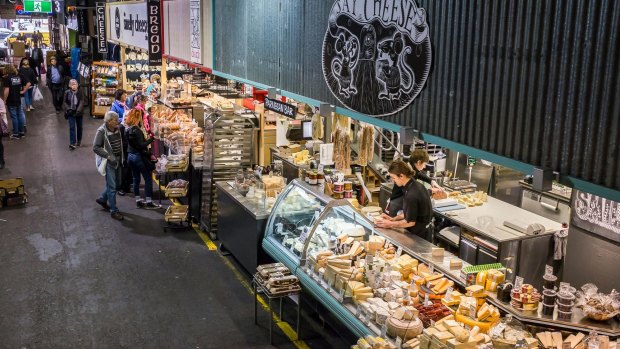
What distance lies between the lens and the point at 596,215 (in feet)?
28.1

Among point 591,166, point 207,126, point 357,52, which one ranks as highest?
point 357,52

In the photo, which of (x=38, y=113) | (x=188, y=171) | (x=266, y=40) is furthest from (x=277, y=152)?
(x=38, y=113)

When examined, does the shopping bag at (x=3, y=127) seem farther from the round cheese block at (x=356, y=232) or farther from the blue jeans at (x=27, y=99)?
the round cheese block at (x=356, y=232)

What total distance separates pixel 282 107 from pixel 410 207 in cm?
267

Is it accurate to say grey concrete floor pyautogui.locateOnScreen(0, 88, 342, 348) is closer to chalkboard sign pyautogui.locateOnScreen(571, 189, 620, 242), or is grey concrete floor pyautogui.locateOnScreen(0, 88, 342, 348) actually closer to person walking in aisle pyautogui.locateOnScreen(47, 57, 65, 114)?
chalkboard sign pyautogui.locateOnScreen(571, 189, 620, 242)

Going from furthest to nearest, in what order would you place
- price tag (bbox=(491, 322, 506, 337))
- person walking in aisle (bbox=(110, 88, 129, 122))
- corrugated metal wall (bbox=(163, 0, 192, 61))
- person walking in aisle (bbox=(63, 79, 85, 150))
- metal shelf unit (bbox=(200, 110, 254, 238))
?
person walking in aisle (bbox=(63, 79, 85, 150)), person walking in aisle (bbox=(110, 88, 129, 122)), corrugated metal wall (bbox=(163, 0, 192, 61)), metal shelf unit (bbox=(200, 110, 254, 238)), price tag (bbox=(491, 322, 506, 337))

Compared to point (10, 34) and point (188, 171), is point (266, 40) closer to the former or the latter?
point (188, 171)

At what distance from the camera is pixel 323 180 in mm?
9055

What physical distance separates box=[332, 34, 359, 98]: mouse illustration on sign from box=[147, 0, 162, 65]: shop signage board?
8546 millimetres

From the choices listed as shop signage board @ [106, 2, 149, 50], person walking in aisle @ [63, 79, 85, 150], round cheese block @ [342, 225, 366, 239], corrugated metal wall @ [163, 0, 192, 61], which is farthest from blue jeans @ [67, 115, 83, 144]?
round cheese block @ [342, 225, 366, 239]

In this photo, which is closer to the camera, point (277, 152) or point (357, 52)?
point (357, 52)

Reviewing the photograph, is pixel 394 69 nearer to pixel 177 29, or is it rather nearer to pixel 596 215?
pixel 596 215

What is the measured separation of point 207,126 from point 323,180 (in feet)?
9.38

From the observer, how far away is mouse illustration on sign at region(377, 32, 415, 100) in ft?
21.2
